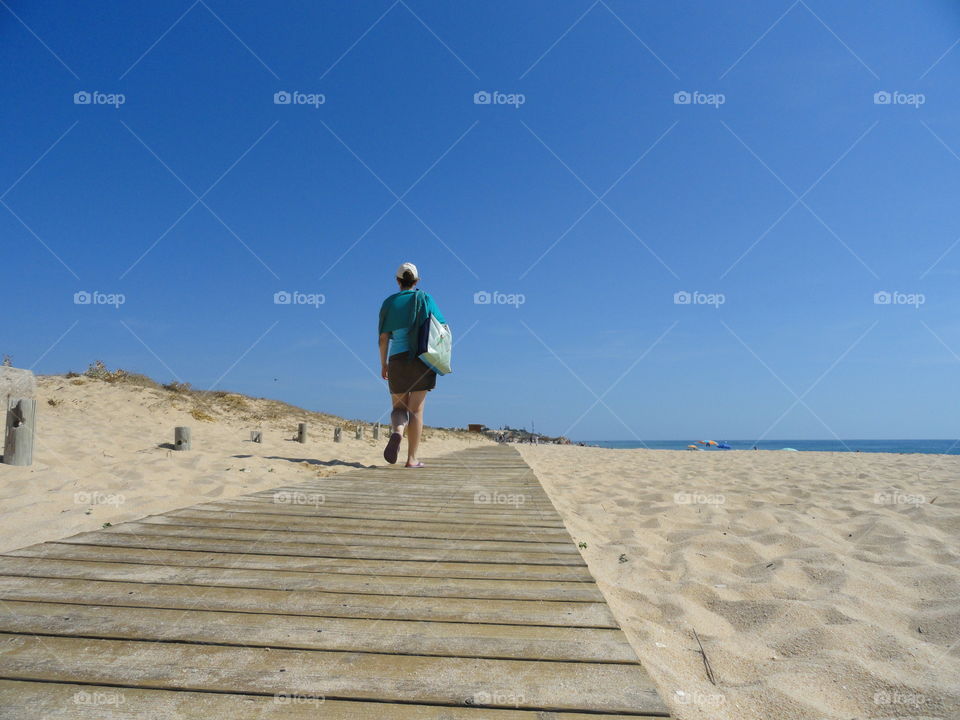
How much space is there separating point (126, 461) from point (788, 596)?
608 centimetres

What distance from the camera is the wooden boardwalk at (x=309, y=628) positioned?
1.29 meters

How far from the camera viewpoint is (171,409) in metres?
11.5

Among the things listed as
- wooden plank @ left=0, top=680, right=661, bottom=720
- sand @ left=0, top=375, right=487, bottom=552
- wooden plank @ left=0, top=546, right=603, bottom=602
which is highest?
sand @ left=0, top=375, right=487, bottom=552

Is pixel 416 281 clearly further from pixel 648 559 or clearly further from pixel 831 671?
pixel 831 671

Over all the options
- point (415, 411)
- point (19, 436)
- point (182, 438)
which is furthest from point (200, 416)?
point (415, 411)

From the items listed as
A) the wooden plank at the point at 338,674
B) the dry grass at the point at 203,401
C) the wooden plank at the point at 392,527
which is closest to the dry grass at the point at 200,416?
the dry grass at the point at 203,401

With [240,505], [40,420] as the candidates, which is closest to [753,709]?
[240,505]

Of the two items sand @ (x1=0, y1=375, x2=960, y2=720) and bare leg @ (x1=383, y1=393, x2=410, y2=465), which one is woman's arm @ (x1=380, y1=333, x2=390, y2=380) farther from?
sand @ (x1=0, y1=375, x2=960, y2=720)

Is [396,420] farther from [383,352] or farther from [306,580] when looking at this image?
[306,580]

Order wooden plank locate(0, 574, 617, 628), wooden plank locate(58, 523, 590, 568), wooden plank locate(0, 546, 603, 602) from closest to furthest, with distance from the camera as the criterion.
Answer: wooden plank locate(0, 574, 617, 628) < wooden plank locate(0, 546, 603, 602) < wooden plank locate(58, 523, 590, 568)

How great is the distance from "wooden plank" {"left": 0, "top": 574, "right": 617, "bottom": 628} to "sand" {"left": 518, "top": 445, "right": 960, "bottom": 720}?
403mm

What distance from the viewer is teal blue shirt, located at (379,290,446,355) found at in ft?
18.2

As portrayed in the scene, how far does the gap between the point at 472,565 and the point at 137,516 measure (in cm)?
265

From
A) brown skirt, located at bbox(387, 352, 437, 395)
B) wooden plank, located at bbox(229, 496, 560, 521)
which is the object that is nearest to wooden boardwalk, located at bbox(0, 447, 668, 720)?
wooden plank, located at bbox(229, 496, 560, 521)
